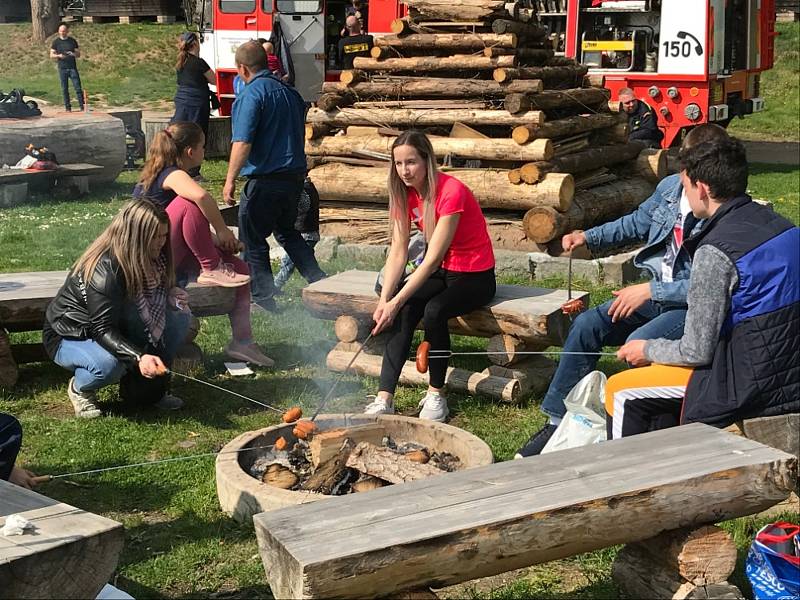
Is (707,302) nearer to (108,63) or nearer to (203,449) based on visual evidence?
(203,449)

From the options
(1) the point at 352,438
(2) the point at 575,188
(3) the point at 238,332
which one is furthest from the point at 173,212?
(2) the point at 575,188

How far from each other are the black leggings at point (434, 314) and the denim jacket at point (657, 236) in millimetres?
726

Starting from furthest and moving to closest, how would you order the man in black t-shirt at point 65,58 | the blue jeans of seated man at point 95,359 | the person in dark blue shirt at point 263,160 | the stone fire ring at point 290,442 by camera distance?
the man in black t-shirt at point 65,58
the person in dark blue shirt at point 263,160
the blue jeans of seated man at point 95,359
the stone fire ring at point 290,442

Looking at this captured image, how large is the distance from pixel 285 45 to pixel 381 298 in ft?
36.6

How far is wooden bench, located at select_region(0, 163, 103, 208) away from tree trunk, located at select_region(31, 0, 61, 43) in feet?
44.8

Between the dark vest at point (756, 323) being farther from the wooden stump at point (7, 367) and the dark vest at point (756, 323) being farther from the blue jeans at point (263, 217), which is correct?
the blue jeans at point (263, 217)

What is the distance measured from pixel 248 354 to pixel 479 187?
362 cm

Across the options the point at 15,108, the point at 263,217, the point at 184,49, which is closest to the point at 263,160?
the point at 263,217

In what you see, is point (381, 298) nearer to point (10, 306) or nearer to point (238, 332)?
point (238, 332)

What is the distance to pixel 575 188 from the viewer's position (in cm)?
1020

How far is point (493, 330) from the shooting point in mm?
6211

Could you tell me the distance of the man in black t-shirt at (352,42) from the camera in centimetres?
1552

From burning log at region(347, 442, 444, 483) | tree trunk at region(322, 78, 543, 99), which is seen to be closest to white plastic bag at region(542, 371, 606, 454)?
burning log at region(347, 442, 444, 483)

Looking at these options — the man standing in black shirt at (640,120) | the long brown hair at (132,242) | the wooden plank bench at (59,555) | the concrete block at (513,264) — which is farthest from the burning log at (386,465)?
the man standing in black shirt at (640,120)
